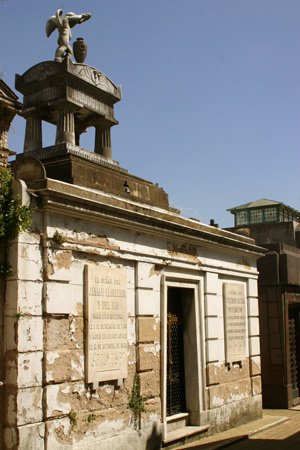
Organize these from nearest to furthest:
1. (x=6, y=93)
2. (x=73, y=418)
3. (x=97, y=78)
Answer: (x=73, y=418)
(x=97, y=78)
(x=6, y=93)

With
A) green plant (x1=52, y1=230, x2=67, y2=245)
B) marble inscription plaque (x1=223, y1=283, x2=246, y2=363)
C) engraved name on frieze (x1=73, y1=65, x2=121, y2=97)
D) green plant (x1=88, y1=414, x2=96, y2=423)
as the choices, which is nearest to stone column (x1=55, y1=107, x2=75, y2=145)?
engraved name on frieze (x1=73, y1=65, x2=121, y2=97)

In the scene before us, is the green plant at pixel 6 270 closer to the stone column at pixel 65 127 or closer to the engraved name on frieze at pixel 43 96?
the stone column at pixel 65 127

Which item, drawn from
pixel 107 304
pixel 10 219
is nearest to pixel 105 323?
pixel 107 304

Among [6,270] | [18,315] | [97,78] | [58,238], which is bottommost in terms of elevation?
[18,315]

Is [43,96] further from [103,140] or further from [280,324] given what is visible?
[280,324]

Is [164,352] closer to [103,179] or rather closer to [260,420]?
[103,179]

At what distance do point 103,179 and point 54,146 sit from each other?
3.91 ft

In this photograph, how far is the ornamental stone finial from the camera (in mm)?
10576

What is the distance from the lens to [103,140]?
1076 cm

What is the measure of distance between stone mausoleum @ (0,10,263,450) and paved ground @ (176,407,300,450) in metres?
0.24

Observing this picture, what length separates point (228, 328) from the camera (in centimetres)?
1087

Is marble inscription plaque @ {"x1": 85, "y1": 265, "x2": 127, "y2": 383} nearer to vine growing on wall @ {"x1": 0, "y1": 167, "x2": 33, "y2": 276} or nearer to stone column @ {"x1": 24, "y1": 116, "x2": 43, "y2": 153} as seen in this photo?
vine growing on wall @ {"x1": 0, "y1": 167, "x2": 33, "y2": 276}

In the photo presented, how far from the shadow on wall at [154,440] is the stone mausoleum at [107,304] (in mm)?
16

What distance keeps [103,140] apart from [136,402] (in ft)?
17.1
